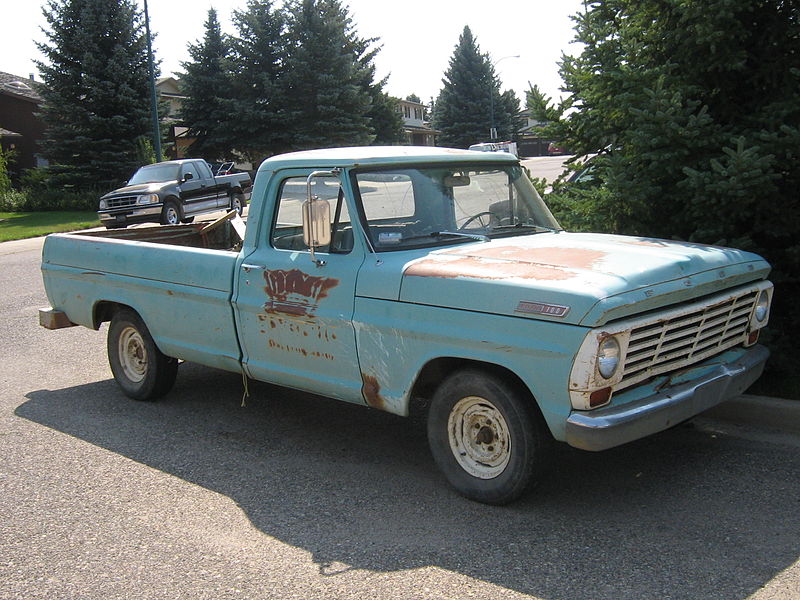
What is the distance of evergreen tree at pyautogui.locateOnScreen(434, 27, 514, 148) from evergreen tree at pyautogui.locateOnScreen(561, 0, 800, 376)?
204 ft

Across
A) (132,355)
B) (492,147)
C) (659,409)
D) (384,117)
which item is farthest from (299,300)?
(384,117)

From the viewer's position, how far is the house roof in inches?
1773

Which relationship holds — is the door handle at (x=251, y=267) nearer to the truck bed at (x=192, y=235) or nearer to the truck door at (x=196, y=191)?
the truck bed at (x=192, y=235)

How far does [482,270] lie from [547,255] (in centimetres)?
47

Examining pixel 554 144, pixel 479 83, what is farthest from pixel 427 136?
pixel 554 144

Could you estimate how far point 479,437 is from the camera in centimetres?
471

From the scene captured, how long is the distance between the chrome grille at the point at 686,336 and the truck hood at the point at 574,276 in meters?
0.10

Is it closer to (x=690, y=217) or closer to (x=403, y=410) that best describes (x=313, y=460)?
(x=403, y=410)

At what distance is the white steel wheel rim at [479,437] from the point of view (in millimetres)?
4594

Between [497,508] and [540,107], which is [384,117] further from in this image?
Answer: [497,508]

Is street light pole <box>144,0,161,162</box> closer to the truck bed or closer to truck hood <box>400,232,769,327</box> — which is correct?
the truck bed

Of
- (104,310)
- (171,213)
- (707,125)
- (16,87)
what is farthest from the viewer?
(16,87)

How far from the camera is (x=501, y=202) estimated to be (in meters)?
5.82

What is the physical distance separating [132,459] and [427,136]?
273ft
